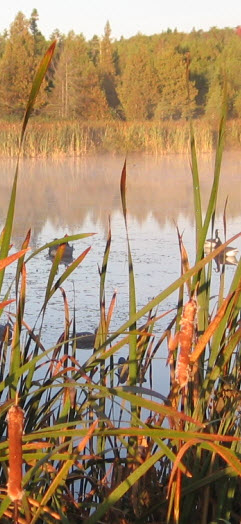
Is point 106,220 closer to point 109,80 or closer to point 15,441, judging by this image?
point 15,441

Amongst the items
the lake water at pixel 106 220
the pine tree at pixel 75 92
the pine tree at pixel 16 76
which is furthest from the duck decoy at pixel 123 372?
the pine tree at pixel 75 92

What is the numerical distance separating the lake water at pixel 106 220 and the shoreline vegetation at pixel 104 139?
0.48 meters

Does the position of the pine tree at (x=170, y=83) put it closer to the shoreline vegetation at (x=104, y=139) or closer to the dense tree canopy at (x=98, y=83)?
the dense tree canopy at (x=98, y=83)

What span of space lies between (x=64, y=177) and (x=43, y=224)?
3.39m

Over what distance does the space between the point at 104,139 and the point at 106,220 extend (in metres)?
7.63

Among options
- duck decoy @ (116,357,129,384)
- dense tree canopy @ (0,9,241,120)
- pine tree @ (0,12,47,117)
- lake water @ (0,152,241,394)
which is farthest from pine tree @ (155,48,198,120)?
duck decoy @ (116,357,129,384)

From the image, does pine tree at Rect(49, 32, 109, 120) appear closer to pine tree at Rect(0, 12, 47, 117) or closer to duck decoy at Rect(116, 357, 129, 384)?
pine tree at Rect(0, 12, 47, 117)

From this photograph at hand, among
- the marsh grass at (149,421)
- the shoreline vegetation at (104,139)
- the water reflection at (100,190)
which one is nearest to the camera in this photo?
the marsh grass at (149,421)

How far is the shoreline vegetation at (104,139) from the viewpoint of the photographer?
449 inches

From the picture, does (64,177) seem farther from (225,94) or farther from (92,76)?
(92,76)

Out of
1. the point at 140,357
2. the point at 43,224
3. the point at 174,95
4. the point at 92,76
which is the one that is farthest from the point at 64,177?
the point at 92,76

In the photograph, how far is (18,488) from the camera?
63 centimetres

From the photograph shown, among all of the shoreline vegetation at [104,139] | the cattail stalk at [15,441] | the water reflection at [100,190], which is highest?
the cattail stalk at [15,441]

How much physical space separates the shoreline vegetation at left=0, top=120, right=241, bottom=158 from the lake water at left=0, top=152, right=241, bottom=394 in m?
0.48
